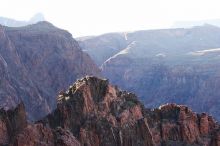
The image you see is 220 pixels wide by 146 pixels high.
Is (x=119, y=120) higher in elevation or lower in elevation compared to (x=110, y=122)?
lower

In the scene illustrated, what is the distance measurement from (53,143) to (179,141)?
957 inches

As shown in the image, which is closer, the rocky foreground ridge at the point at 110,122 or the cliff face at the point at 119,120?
the rocky foreground ridge at the point at 110,122

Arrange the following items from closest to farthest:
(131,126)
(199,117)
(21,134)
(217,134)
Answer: (21,134) → (217,134) → (131,126) → (199,117)

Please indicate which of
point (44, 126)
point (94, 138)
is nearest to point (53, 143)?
point (44, 126)

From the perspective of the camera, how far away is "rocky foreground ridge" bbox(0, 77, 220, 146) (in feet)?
228

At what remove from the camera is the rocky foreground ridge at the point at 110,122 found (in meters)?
69.6

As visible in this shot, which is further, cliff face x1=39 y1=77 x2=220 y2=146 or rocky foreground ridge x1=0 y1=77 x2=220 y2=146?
cliff face x1=39 y1=77 x2=220 y2=146

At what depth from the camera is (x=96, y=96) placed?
8194 centimetres

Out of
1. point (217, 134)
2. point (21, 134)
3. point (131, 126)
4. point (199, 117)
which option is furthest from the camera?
point (199, 117)

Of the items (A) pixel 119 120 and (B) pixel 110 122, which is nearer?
(B) pixel 110 122

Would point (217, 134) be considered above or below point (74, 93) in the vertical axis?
below

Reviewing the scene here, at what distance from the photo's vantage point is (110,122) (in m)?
79.8

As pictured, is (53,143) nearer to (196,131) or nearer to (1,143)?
(1,143)

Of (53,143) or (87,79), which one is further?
(87,79)
